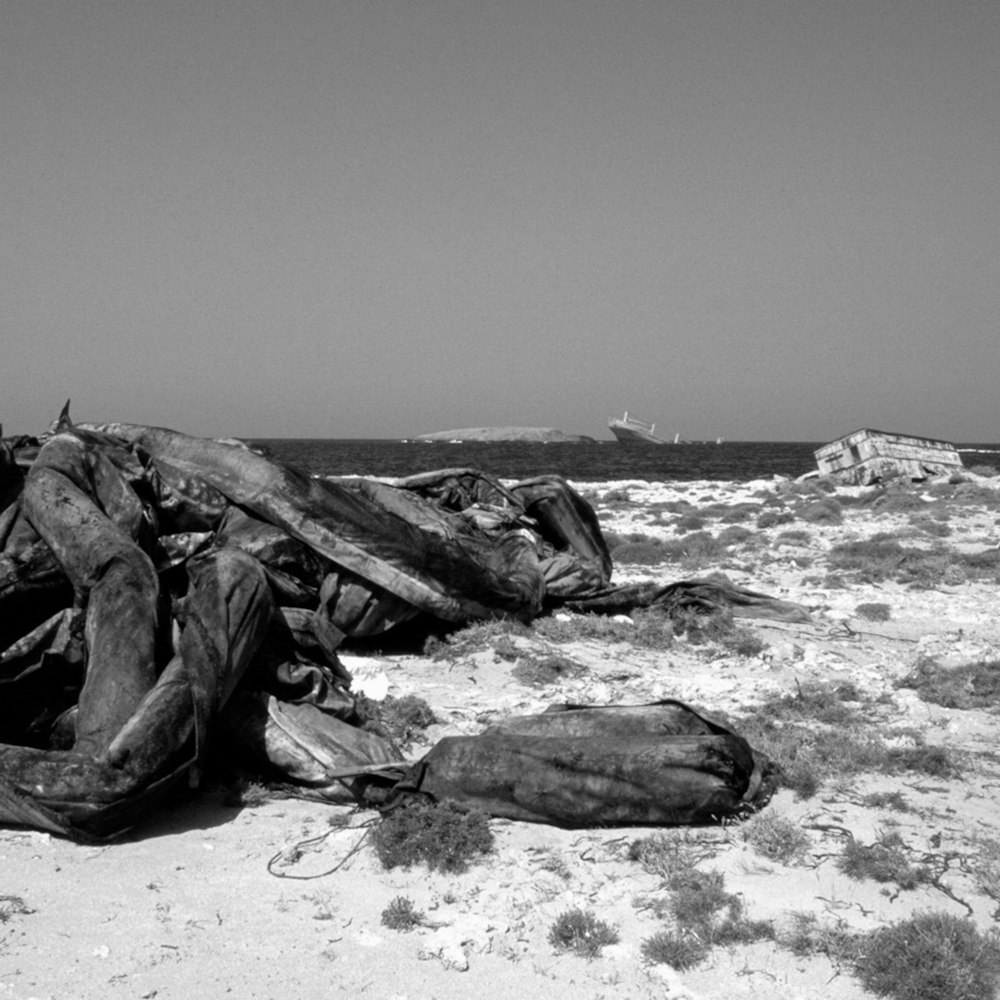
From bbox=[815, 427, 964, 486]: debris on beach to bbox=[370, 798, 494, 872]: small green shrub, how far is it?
26.5 meters

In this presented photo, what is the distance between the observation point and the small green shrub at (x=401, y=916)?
3994mm

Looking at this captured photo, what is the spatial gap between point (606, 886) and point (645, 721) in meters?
1.00

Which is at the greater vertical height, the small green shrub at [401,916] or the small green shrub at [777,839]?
the small green shrub at [777,839]

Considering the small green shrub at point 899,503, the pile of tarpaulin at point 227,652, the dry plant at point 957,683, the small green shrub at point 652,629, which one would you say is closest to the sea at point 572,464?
the pile of tarpaulin at point 227,652

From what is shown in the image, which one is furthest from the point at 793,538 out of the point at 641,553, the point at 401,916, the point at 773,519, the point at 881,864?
the point at 401,916

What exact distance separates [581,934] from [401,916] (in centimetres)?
71

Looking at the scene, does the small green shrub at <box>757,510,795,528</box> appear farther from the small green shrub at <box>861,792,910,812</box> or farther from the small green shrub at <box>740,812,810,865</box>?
the small green shrub at <box>740,812,810,865</box>

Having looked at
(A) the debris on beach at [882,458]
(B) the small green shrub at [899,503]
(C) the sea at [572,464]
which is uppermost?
(A) the debris on beach at [882,458]

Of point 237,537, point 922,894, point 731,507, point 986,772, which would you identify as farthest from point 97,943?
point 731,507

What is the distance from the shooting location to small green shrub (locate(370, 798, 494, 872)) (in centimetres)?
450

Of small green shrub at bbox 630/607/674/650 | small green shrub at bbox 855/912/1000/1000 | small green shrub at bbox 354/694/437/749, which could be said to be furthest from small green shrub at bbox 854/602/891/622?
small green shrub at bbox 855/912/1000/1000

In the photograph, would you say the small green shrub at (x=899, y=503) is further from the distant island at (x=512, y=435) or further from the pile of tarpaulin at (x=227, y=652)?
the distant island at (x=512, y=435)

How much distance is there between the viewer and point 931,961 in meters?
3.53

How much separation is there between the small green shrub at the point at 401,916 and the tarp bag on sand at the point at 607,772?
2.88ft
